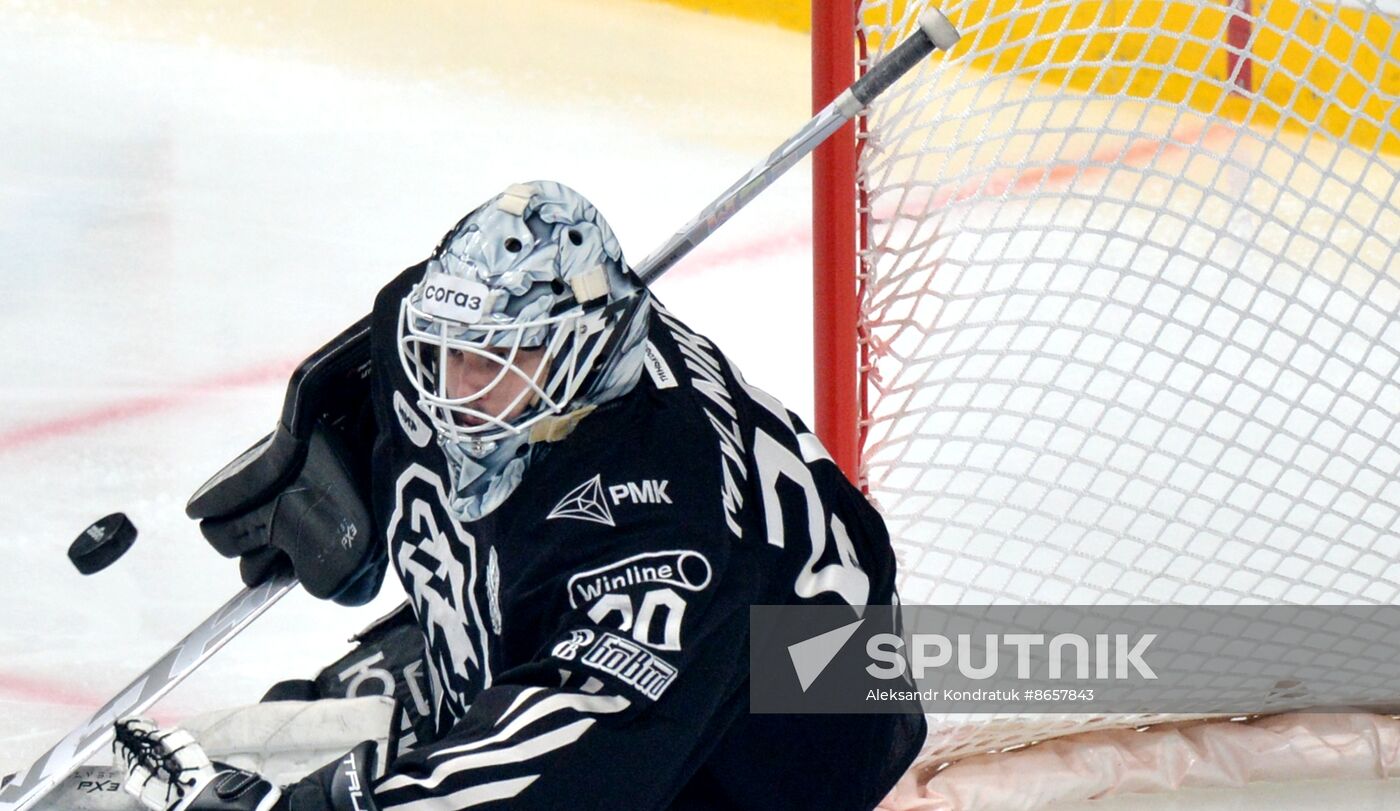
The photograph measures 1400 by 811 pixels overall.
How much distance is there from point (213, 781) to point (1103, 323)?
2.52 m

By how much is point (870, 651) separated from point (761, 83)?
7.27 feet

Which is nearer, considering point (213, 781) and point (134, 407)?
point (213, 781)

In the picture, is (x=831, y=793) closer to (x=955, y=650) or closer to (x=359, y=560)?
(x=359, y=560)

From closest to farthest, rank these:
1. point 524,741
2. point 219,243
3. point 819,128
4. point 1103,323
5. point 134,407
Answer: point 524,741 → point 819,128 → point 134,407 → point 219,243 → point 1103,323

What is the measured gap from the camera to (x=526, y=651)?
1536 mm

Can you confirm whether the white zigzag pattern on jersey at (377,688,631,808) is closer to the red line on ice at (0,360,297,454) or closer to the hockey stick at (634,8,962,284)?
the hockey stick at (634,8,962,284)

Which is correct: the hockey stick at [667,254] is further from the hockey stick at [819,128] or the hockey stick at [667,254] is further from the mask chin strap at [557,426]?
the mask chin strap at [557,426]

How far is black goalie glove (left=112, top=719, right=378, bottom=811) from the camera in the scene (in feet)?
4.65

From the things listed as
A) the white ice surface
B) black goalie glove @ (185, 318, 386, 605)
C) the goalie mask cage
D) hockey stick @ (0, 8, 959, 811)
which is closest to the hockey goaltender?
black goalie glove @ (185, 318, 386, 605)

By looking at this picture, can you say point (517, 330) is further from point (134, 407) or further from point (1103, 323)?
point (1103, 323)

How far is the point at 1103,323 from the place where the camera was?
3549mm

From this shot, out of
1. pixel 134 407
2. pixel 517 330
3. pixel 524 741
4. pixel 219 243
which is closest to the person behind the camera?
pixel 524 741

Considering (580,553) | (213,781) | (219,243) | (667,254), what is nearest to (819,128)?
(667,254)

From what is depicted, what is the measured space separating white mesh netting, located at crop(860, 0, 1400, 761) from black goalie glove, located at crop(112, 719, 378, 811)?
1073mm
